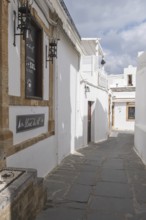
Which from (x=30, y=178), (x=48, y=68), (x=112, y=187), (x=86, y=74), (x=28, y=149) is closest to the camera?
(x=30, y=178)

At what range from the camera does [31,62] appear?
5777 millimetres

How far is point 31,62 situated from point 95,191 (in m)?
3.03

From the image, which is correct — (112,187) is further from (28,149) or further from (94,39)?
(94,39)

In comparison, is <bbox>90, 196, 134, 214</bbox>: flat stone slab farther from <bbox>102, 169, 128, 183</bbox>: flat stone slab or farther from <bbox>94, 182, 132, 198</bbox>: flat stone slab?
<bbox>102, 169, 128, 183</bbox>: flat stone slab

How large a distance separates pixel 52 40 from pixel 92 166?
3.83m

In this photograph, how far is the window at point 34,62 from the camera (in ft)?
18.2

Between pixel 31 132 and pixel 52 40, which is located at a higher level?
pixel 52 40

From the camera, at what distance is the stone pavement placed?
4275 mm

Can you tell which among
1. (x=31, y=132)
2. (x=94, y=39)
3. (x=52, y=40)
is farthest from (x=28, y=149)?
(x=94, y=39)

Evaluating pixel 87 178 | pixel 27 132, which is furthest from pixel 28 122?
pixel 87 178

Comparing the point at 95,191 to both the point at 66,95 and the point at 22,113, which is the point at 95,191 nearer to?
the point at 22,113

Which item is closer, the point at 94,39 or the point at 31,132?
the point at 31,132

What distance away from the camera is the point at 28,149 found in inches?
208

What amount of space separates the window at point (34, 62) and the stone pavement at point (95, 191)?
2085mm
